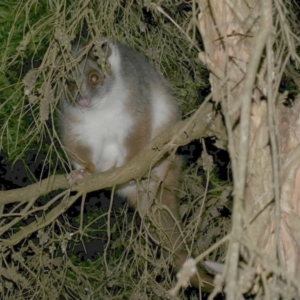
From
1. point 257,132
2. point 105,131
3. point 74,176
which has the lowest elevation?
point 105,131

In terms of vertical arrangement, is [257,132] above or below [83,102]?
above

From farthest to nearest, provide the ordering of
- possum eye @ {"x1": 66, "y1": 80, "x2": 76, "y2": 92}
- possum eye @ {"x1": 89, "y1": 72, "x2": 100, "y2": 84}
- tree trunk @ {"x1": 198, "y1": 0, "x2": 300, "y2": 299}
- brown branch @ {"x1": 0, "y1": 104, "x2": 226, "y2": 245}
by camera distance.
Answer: possum eye @ {"x1": 89, "y1": 72, "x2": 100, "y2": 84} → possum eye @ {"x1": 66, "y1": 80, "x2": 76, "y2": 92} → brown branch @ {"x1": 0, "y1": 104, "x2": 226, "y2": 245} → tree trunk @ {"x1": 198, "y1": 0, "x2": 300, "y2": 299}

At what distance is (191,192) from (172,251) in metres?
1.79

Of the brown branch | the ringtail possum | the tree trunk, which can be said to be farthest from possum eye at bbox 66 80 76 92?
the tree trunk

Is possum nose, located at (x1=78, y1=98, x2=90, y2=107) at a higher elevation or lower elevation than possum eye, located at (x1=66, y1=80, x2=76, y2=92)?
lower

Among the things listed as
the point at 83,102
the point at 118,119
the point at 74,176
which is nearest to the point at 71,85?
the point at 83,102

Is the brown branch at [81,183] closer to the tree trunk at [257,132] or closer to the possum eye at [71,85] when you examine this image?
the possum eye at [71,85]

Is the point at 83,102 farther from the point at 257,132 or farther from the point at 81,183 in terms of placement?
the point at 257,132

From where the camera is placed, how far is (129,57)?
4.89 metres

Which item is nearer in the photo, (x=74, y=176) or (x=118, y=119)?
(x=74, y=176)

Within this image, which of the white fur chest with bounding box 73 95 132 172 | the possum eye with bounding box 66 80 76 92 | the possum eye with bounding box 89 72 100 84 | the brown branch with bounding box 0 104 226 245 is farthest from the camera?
the white fur chest with bounding box 73 95 132 172

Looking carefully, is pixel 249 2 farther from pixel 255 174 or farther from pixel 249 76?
pixel 249 76

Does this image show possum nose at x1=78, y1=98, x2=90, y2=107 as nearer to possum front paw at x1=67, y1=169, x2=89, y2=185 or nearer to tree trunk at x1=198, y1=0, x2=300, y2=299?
possum front paw at x1=67, y1=169, x2=89, y2=185

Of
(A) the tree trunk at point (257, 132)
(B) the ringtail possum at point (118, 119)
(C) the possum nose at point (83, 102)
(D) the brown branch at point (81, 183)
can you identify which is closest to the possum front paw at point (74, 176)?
(D) the brown branch at point (81, 183)
